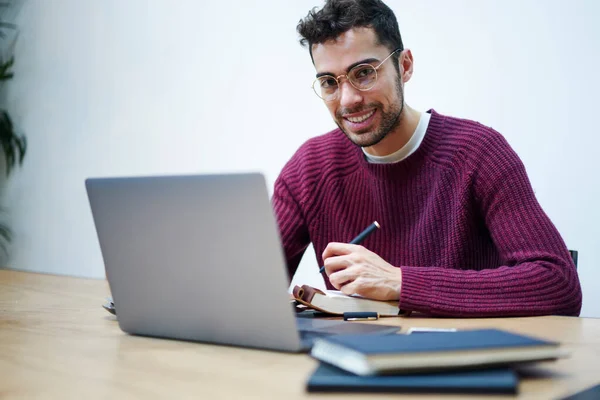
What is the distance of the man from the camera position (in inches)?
58.0

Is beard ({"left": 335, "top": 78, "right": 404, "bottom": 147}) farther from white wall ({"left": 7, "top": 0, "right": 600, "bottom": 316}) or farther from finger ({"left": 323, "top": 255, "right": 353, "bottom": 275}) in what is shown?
white wall ({"left": 7, "top": 0, "right": 600, "bottom": 316})

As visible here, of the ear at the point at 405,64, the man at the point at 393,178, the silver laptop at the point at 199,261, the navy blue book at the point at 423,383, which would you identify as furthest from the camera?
the ear at the point at 405,64

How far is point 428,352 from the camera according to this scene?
702 mm

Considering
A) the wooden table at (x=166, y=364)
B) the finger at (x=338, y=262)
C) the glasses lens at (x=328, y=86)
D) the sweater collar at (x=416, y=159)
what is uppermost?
the glasses lens at (x=328, y=86)

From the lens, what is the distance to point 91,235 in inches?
140

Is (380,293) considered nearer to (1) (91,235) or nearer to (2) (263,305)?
(2) (263,305)

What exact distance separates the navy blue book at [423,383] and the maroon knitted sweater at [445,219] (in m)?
0.49

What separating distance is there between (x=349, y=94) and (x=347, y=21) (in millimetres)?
158

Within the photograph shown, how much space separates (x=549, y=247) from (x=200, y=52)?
2.07 metres

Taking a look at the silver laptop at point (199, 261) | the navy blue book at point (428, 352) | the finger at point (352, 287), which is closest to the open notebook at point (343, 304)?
the finger at point (352, 287)

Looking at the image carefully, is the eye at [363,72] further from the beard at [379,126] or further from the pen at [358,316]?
the pen at [358,316]

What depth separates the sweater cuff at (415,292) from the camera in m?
1.19

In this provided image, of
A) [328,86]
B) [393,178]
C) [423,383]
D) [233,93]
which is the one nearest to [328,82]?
[328,86]

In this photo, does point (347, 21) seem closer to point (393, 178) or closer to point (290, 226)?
point (393, 178)
